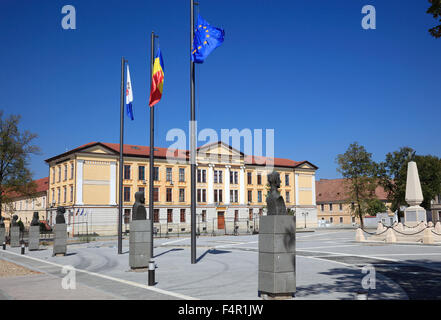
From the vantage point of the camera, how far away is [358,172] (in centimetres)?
5638

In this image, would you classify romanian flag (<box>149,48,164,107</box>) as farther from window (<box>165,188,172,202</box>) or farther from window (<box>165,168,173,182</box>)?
window (<box>165,188,172,202</box>)

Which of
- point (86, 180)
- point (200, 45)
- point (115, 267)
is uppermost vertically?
point (200, 45)

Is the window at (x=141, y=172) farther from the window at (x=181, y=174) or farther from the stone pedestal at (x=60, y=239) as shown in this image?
the stone pedestal at (x=60, y=239)

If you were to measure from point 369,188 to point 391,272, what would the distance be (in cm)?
4383

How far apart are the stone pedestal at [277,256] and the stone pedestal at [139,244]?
263 inches

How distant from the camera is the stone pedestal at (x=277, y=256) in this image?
29.5 feet

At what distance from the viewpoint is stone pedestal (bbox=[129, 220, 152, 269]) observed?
1482cm

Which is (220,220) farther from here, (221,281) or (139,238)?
(221,281)

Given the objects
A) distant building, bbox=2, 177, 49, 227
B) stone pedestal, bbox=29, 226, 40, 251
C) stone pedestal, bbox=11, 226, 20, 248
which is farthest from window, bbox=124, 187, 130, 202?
stone pedestal, bbox=29, 226, 40, 251

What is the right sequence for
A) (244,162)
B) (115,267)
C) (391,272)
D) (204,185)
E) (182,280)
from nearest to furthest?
1. (182,280)
2. (391,272)
3. (115,267)
4. (204,185)
5. (244,162)
